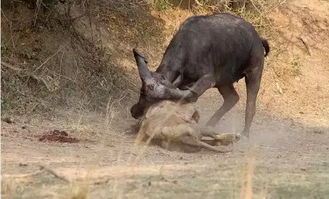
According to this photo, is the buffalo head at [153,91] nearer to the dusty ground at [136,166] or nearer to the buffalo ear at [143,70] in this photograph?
the buffalo ear at [143,70]

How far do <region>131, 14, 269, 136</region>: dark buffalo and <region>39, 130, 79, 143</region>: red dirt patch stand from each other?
1.05 meters

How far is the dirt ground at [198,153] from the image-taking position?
5.75m

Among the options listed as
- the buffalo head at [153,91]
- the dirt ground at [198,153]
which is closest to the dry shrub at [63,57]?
the dirt ground at [198,153]

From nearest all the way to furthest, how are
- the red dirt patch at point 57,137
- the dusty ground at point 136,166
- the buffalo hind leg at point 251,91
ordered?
the dusty ground at point 136,166 < the red dirt patch at point 57,137 < the buffalo hind leg at point 251,91

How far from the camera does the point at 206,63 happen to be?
34.4ft

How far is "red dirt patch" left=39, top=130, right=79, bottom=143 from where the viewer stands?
9039 mm

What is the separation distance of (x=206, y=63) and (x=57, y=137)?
8.61 feet

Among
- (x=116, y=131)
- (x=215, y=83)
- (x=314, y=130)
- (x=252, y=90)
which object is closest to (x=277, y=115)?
(x=314, y=130)

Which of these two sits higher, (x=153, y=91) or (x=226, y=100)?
(x=153, y=91)

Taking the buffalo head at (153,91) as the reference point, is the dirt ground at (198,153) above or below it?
below

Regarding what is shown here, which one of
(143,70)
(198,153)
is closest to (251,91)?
(143,70)

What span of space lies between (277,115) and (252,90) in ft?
9.37

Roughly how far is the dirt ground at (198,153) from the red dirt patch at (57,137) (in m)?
0.01

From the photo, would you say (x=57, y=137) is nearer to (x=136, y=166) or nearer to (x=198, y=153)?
(x=198, y=153)
